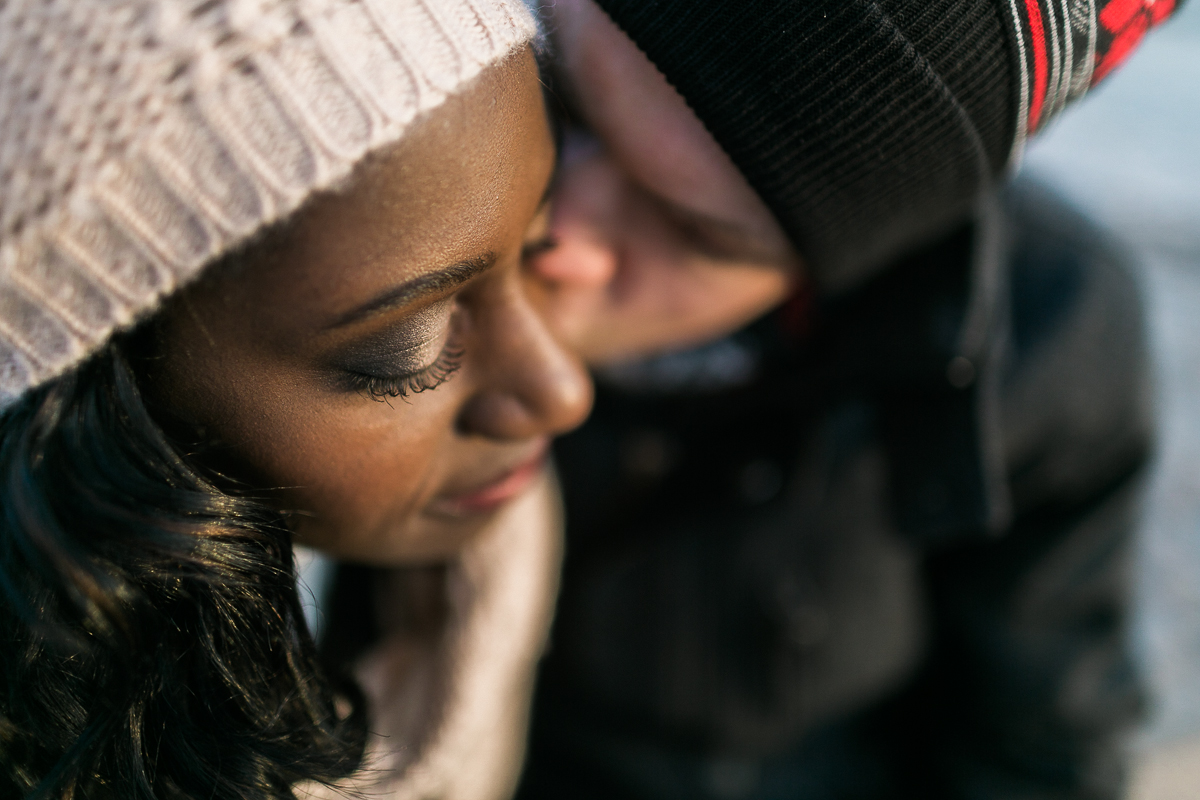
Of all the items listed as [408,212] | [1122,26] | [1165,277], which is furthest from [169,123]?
[1165,277]

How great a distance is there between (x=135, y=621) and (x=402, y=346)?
289 mm

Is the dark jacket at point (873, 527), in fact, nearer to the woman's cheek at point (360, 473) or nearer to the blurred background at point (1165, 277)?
the blurred background at point (1165, 277)

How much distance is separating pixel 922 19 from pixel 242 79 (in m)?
0.50

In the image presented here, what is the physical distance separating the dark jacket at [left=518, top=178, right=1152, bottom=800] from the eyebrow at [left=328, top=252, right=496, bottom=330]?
Result: 2.26 ft

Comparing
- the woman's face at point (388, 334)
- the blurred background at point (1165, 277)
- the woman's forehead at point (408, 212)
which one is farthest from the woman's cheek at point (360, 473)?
the blurred background at point (1165, 277)

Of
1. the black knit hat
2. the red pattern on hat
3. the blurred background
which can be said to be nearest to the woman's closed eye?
the black knit hat

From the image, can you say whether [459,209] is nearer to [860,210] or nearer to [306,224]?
[306,224]

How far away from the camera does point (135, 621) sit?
1.91 ft

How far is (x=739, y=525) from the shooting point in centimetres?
120

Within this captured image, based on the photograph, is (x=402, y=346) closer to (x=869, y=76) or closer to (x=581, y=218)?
(x=581, y=218)

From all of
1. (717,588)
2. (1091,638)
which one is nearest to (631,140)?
(717,588)

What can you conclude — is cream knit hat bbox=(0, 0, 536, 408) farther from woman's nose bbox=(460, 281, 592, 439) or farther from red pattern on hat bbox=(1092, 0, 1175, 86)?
red pattern on hat bbox=(1092, 0, 1175, 86)

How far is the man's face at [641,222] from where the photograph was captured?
676mm

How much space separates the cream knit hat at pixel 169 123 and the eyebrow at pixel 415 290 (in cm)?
8
